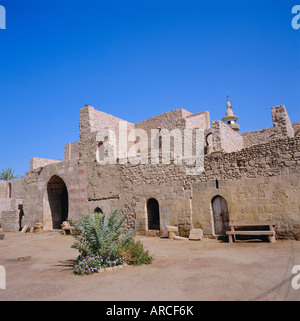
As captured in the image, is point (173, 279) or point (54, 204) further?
point (54, 204)

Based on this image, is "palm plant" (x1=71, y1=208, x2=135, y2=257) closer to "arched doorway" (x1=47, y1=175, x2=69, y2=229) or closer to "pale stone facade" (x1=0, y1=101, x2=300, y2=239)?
"pale stone facade" (x1=0, y1=101, x2=300, y2=239)

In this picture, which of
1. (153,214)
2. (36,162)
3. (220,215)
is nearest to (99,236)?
(220,215)

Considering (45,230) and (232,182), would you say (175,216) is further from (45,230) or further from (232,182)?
(45,230)

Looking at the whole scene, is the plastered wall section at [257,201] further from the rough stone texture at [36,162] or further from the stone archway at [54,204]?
the rough stone texture at [36,162]

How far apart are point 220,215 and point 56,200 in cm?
1159

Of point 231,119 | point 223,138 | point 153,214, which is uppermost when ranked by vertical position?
point 231,119

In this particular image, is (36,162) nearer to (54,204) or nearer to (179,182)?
(54,204)

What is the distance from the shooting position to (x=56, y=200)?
17297mm

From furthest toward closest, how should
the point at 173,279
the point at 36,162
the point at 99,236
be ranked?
the point at 36,162 → the point at 99,236 → the point at 173,279

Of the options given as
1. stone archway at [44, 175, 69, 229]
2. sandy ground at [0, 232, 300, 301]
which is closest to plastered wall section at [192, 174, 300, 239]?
sandy ground at [0, 232, 300, 301]

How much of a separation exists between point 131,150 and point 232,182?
10.6 m

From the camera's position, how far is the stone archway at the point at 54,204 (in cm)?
1675

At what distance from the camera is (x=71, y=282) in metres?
4.71

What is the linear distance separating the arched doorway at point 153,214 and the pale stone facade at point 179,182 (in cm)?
7
